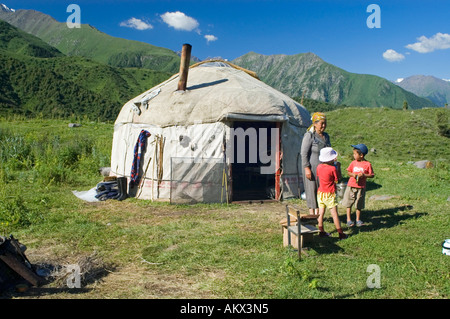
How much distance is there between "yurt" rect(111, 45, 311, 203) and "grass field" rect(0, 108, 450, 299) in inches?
17.0

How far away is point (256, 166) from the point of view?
419 inches

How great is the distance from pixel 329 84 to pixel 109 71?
4449 inches

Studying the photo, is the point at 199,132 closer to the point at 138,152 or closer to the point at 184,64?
the point at 138,152

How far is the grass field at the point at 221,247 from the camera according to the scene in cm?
319

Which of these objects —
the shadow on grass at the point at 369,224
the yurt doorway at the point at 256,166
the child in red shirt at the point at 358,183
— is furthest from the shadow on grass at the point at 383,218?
the yurt doorway at the point at 256,166

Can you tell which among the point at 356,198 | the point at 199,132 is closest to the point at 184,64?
the point at 199,132

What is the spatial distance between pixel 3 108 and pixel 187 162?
28.9 metres

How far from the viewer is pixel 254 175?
1055 centimetres

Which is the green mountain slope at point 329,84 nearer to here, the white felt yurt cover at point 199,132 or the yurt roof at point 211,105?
the yurt roof at point 211,105

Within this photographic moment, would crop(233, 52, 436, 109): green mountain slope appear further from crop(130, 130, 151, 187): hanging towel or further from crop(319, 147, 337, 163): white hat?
crop(319, 147, 337, 163): white hat

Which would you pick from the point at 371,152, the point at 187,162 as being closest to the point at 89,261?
the point at 187,162

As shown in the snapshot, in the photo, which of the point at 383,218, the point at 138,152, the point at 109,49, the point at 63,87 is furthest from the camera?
the point at 109,49

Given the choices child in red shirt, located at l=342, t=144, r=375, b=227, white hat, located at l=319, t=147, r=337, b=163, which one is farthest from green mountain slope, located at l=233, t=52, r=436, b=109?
white hat, located at l=319, t=147, r=337, b=163

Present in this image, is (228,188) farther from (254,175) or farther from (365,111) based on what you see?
(365,111)
